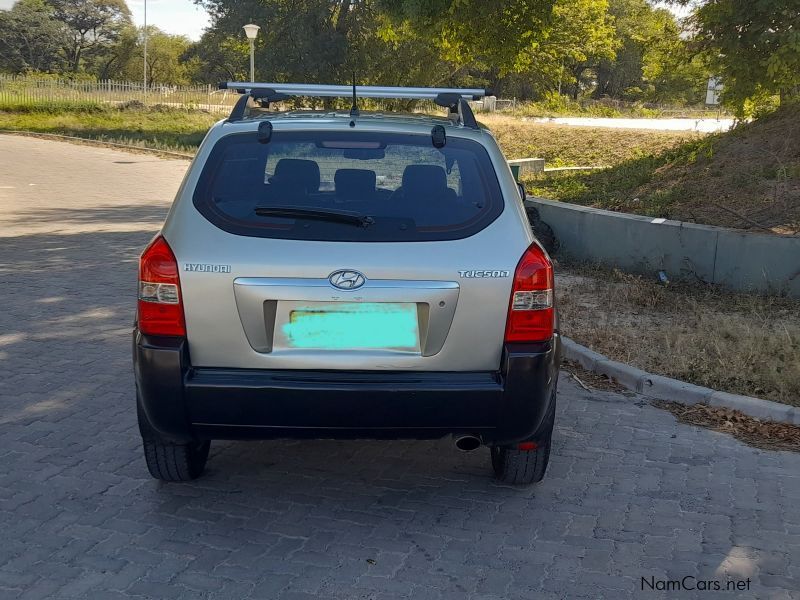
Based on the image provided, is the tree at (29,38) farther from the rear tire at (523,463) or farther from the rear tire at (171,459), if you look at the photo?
the rear tire at (523,463)

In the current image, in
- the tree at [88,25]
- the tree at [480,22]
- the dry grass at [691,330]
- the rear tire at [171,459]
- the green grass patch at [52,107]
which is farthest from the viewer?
the tree at [88,25]

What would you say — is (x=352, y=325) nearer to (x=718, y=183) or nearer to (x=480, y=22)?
(x=718, y=183)

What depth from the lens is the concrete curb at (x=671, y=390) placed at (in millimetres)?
5652

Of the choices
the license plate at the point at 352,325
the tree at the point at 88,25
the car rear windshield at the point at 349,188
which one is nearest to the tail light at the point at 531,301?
the car rear windshield at the point at 349,188

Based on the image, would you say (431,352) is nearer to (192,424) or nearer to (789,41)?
(192,424)

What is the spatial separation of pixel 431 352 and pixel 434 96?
158 centimetres

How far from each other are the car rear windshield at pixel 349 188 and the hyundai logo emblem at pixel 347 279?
0.15m

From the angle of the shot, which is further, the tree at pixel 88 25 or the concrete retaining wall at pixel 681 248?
the tree at pixel 88 25

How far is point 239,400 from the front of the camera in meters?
3.73

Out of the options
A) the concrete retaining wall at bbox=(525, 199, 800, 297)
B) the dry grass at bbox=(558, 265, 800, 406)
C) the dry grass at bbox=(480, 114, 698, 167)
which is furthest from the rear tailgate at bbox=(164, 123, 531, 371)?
the dry grass at bbox=(480, 114, 698, 167)

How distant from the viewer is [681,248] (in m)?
9.20

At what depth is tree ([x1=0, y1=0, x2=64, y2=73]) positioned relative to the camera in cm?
8600

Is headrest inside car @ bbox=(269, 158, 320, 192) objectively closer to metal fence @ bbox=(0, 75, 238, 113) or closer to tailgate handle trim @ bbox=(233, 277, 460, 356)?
tailgate handle trim @ bbox=(233, 277, 460, 356)

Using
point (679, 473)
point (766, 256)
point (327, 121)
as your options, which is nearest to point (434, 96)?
point (327, 121)
